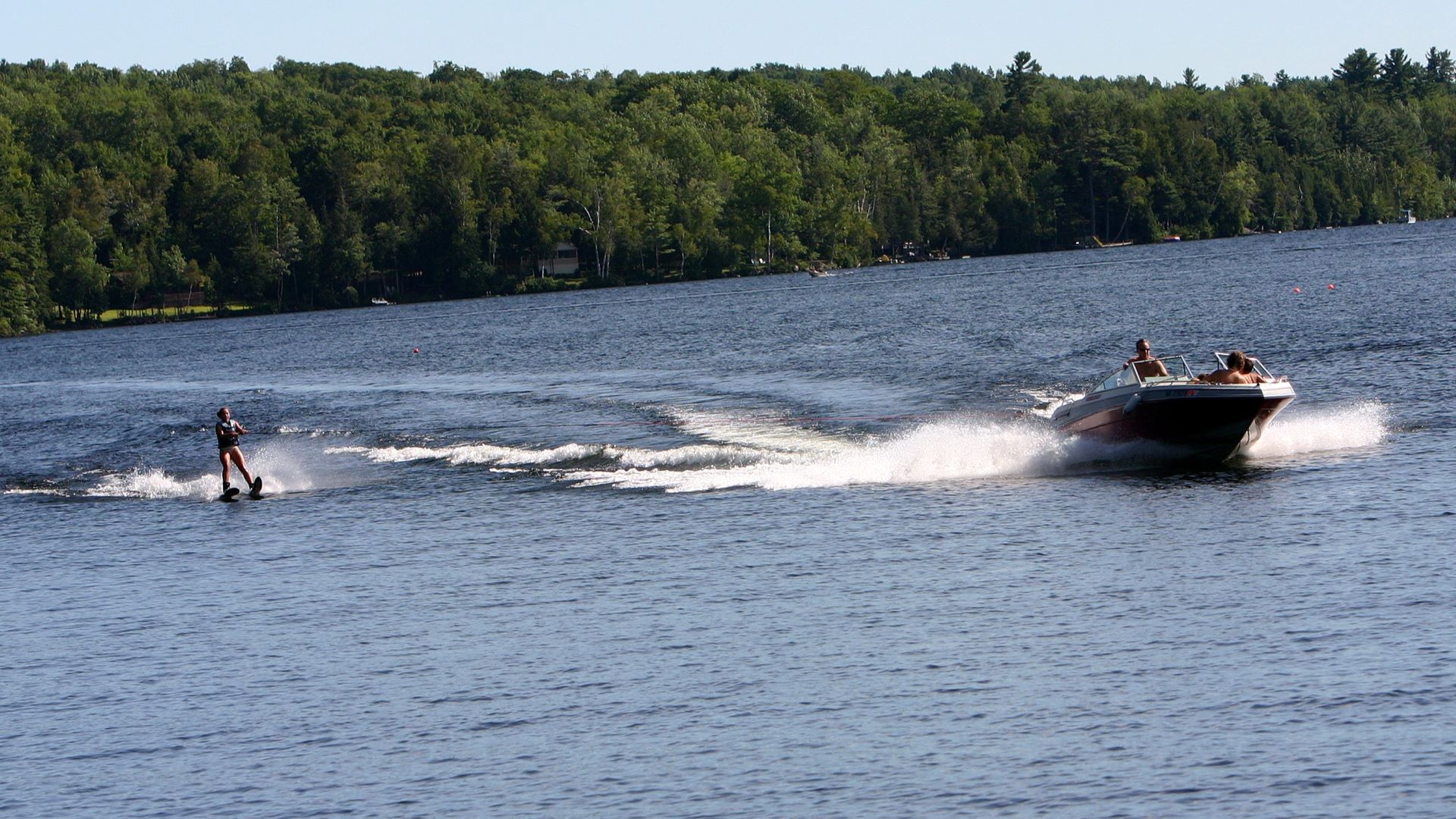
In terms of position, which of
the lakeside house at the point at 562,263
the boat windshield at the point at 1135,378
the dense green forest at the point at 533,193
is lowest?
the boat windshield at the point at 1135,378

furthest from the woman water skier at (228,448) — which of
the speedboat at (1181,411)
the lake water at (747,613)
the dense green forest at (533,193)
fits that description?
the dense green forest at (533,193)

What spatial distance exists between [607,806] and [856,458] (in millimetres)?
17805

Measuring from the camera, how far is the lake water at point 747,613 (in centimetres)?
1505

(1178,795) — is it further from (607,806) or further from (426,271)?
(426,271)

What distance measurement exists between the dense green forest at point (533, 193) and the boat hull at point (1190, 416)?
421ft

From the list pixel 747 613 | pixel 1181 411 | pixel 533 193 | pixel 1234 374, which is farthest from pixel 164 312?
pixel 747 613

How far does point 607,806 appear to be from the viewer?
14.5m

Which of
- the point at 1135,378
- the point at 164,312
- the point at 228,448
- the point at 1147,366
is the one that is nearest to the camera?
the point at 1135,378

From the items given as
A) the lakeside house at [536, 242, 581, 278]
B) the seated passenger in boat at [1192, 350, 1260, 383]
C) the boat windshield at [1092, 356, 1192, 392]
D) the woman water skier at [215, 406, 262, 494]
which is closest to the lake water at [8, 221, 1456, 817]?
the woman water skier at [215, 406, 262, 494]

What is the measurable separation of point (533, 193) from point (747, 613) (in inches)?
5443

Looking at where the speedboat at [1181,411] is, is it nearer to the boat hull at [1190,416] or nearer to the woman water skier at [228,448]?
the boat hull at [1190,416]

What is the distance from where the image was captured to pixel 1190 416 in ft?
93.4

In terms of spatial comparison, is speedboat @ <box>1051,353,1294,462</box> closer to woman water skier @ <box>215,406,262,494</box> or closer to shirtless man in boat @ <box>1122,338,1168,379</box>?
shirtless man in boat @ <box>1122,338,1168,379</box>

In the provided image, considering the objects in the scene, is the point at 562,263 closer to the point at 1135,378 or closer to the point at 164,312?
the point at 164,312
